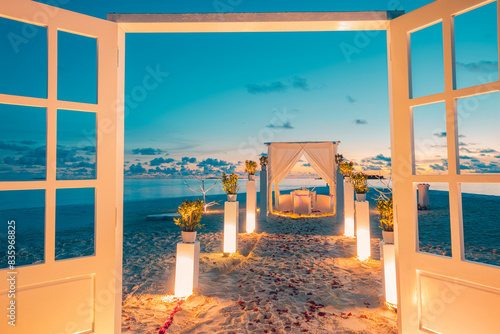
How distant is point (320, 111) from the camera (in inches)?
463

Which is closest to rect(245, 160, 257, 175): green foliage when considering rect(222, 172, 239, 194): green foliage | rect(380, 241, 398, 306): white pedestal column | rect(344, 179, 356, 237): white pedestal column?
rect(222, 172, 239, 194): green foliage

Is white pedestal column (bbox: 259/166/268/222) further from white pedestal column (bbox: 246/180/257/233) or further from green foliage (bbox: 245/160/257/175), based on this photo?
white pedestal column (bbox: 246/180/257/233)

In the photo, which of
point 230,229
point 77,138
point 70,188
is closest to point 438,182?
point 70,188

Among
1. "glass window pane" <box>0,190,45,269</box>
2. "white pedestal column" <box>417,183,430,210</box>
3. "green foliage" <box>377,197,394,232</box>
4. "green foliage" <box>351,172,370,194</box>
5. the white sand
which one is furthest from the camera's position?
"white pedestal column" <box>417,183,430,210</box>

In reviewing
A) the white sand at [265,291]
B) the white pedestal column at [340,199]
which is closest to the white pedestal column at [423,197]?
the white pedestal column at [340,199]

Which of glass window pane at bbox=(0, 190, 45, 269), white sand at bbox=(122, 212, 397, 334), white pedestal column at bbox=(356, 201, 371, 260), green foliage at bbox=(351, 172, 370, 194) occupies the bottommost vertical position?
glass window pane at bbox=(0, 190, 45, 269)

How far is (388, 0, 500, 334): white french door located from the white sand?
0.96m

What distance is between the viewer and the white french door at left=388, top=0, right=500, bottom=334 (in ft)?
4.59

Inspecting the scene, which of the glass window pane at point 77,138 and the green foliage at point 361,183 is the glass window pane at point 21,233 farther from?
the green foliage at point 361,183

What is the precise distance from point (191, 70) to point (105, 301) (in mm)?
10600

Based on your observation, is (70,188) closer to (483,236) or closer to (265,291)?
(265,291)

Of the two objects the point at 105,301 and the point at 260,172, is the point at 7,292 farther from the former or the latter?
the point at 260,172

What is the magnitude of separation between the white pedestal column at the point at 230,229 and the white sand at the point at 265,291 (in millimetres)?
214

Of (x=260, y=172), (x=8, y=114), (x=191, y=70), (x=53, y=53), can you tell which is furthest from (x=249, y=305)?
(x=8, y=114)
